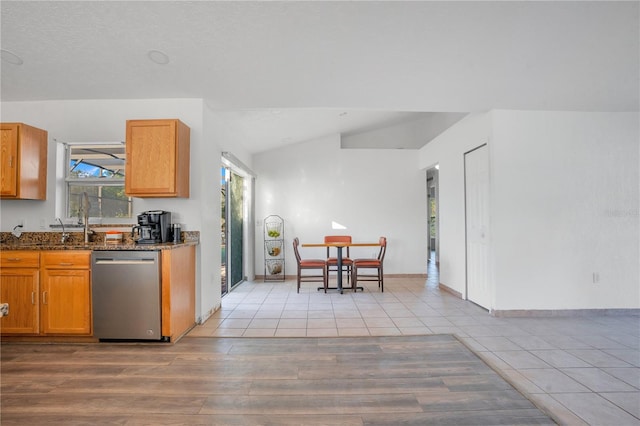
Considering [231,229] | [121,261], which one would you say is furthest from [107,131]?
[231,229]

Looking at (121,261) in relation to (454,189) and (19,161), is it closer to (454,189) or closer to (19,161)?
(19,161)

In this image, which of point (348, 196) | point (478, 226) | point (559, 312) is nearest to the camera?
point (559, 312)

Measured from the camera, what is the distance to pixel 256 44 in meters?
2.62

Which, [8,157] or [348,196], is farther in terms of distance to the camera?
[348,196]

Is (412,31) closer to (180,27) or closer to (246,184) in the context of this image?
(180,27)

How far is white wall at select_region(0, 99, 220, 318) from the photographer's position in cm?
343

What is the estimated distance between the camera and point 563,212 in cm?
373

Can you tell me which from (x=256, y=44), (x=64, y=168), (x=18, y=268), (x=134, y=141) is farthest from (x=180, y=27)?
(x=18, y=268)

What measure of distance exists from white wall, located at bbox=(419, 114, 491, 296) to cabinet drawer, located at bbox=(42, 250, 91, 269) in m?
4.64

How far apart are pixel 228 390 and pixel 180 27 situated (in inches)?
109

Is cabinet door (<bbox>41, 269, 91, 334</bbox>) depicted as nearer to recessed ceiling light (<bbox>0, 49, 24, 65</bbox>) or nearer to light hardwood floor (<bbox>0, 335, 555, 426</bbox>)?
light hardwood floor (<bbox>0, 335, 555, 426</bbox>)

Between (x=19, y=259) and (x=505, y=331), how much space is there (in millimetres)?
4830

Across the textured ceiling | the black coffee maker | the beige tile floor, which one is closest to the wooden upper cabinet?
the black coffee maker

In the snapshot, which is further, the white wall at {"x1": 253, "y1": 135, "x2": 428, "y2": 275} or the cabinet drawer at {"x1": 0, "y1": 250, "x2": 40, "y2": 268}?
the white wall at {"x1": 253, "y1": 135, "x2": 428, "y2": 275}
